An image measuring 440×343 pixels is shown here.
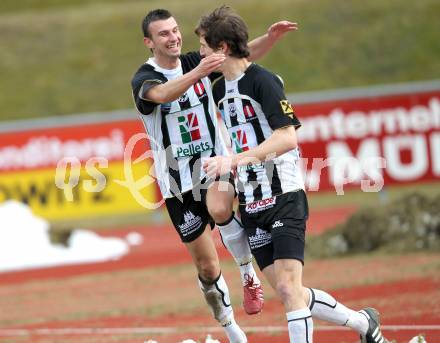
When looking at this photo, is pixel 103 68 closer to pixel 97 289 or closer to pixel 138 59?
pixel 138 59

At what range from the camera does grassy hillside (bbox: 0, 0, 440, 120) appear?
101 ft

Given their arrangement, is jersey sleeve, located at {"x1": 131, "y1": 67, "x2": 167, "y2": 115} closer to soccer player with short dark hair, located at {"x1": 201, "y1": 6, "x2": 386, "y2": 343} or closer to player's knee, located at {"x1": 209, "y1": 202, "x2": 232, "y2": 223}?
soccer player with short dark hair, located at {"x1": 201, "y1": 6, "x2": 386, "y2": 343}

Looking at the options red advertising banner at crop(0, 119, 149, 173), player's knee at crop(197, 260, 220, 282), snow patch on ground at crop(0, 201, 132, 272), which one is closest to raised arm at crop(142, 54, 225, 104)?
player's knee at crop(197, 260, 220, 282)

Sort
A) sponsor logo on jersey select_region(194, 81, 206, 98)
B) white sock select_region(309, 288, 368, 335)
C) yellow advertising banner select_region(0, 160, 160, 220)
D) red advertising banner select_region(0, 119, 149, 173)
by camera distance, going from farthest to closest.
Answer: red advertising banner select_region(0, 119, 149, 173) → yellow advertising banner select_region(0, 160, 160, 220) → sponsor logo on jersey select_region(194, 81, 206, 98) → white sock select_region(309, 288, 368, 335)

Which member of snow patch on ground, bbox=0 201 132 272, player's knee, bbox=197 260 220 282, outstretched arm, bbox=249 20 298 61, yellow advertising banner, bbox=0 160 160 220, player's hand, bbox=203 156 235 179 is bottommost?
snow patch on ground, bbox=0 201 132 272

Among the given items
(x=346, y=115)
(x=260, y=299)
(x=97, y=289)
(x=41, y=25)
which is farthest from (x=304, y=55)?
(x=260, y=299)

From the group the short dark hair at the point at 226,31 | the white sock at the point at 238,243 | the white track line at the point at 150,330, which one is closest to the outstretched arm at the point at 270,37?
the short dark hair at the point at 226,31

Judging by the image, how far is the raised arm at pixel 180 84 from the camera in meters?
6.88

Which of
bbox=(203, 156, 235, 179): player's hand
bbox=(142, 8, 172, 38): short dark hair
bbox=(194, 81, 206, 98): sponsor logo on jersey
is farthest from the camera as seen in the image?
bbox=(194, 81, 206, 98): sponsor logo on jersey

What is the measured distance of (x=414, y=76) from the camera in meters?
30.2

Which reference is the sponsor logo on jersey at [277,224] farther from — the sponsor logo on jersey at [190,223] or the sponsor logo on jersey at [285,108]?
the sponsor logo on jersey at [190,223]

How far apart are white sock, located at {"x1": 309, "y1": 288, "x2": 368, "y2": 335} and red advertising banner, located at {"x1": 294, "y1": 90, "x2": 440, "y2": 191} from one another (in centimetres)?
1119

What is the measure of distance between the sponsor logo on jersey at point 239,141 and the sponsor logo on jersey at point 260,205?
0.37m

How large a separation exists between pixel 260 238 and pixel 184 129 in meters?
1.31
